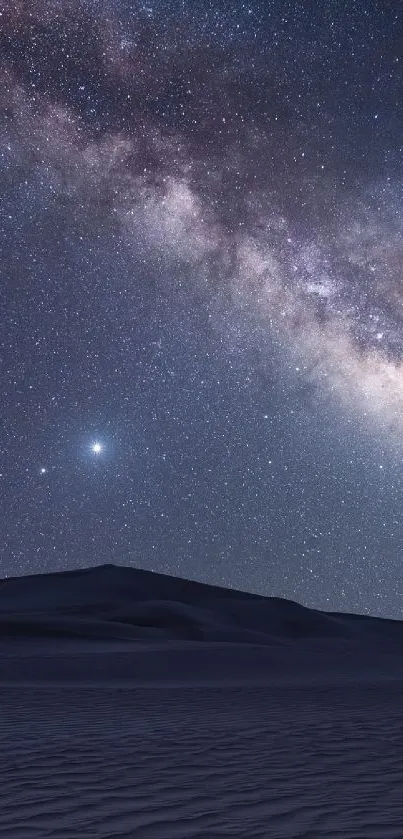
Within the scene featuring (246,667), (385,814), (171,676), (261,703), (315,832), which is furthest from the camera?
(246,667)

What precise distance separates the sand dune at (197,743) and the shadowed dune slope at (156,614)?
5787mm

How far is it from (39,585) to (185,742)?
45912 mm

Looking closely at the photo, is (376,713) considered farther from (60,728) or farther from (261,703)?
(60,728)

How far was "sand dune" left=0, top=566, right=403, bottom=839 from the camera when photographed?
15.4 ft

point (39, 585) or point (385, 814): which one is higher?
point (39, 585)

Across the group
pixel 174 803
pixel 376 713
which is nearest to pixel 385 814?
pixel 174 803

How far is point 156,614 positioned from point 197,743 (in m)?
31.5

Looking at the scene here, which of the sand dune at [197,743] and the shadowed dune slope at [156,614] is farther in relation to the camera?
the shadowed dune slope at [156,614]

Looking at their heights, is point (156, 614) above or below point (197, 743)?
above

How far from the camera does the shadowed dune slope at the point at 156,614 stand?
105ft

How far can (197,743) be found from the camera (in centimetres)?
791

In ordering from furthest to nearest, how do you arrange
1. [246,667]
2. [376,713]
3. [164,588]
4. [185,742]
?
[164,588]
[246,667]
[376,713]
[185,742]

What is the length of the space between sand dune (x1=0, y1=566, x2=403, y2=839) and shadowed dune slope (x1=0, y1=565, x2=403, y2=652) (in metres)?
5.79

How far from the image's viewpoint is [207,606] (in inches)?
A: 1800
